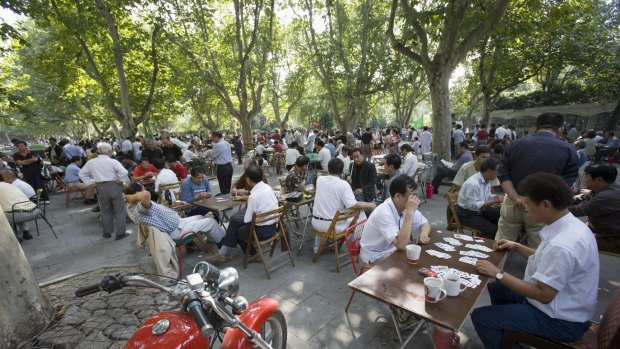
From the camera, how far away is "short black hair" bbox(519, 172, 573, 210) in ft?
6.06

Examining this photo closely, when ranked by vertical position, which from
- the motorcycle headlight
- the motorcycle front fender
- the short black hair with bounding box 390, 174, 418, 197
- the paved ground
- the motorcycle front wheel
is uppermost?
the short black hair with bounding box 390, 174, 418, 197

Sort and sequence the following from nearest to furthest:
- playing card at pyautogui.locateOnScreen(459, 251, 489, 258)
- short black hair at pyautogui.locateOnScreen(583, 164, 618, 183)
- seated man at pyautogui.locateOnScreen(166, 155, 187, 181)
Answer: playing card at pyautogui.locateOnScreen(459, 251, 489, 258) < short black hair at pyautogui.locateOnScreen(583, 164, 618, 183) < seated man at pyautogui.locateOnScreen(166, 155, 187, 181)

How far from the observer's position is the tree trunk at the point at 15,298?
7.93 ft

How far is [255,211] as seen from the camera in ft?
13.2

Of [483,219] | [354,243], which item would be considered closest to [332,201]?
[354,243]

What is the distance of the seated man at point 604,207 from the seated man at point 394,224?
6.54 feet

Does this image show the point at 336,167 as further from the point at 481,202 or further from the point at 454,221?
the point at 481,202

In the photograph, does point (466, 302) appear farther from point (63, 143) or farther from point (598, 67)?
point (598, 67)

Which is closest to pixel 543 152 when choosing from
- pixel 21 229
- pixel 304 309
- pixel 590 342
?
pixel 590 342

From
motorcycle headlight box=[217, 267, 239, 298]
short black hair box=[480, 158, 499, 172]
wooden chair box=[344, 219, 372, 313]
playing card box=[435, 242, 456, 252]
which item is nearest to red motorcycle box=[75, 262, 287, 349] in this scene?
motorcycle headlight box=[217, 267, 239, 298]

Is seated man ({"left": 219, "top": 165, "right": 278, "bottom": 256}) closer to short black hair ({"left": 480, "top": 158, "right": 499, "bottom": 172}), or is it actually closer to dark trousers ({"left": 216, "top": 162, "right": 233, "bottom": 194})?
short black hair ({"left": 480, "top": 158, "right": 499, "bottom": 172})

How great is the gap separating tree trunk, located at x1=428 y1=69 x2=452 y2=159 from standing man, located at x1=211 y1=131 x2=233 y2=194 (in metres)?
5.80

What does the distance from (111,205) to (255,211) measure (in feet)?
12.0

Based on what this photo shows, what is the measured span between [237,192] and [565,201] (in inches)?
175
